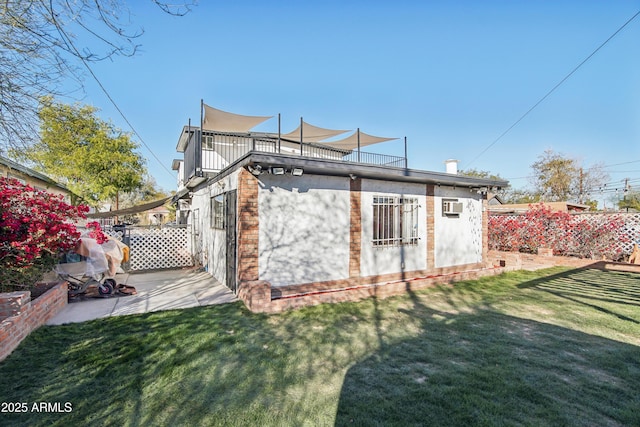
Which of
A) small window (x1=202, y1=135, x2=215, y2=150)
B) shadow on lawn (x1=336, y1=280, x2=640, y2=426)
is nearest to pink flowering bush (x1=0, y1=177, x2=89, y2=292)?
shadow on lawn (x1=336, y1=280, x2=640, y2=426)

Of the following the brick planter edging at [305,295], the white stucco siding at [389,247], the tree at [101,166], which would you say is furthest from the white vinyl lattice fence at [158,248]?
the tree at [101,166]

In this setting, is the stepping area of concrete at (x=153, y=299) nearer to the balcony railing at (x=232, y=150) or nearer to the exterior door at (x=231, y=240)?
the exterior door at (x=231, y=240)

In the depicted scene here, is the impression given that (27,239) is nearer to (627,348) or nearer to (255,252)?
(255,252)

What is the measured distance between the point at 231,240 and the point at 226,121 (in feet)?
25.3

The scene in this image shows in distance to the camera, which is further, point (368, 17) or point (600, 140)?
point (600, 140)

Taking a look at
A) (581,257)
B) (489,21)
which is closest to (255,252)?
(489,21)

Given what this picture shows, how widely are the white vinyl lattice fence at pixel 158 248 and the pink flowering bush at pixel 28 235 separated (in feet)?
14.9

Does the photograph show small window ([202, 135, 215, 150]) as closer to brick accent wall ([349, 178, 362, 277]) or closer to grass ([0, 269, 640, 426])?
brick accent wall ([349, 178, 362, 277])

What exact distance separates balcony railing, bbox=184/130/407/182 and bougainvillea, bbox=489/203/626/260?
17.8 feet

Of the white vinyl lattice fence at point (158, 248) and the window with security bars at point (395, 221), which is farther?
the white vinyl lattice fence at point (158, 248)

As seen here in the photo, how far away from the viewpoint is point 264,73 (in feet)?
45.6

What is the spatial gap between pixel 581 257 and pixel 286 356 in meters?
13.4

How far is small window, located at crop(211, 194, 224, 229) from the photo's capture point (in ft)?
27.5

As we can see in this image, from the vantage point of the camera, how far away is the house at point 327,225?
21.8ft
